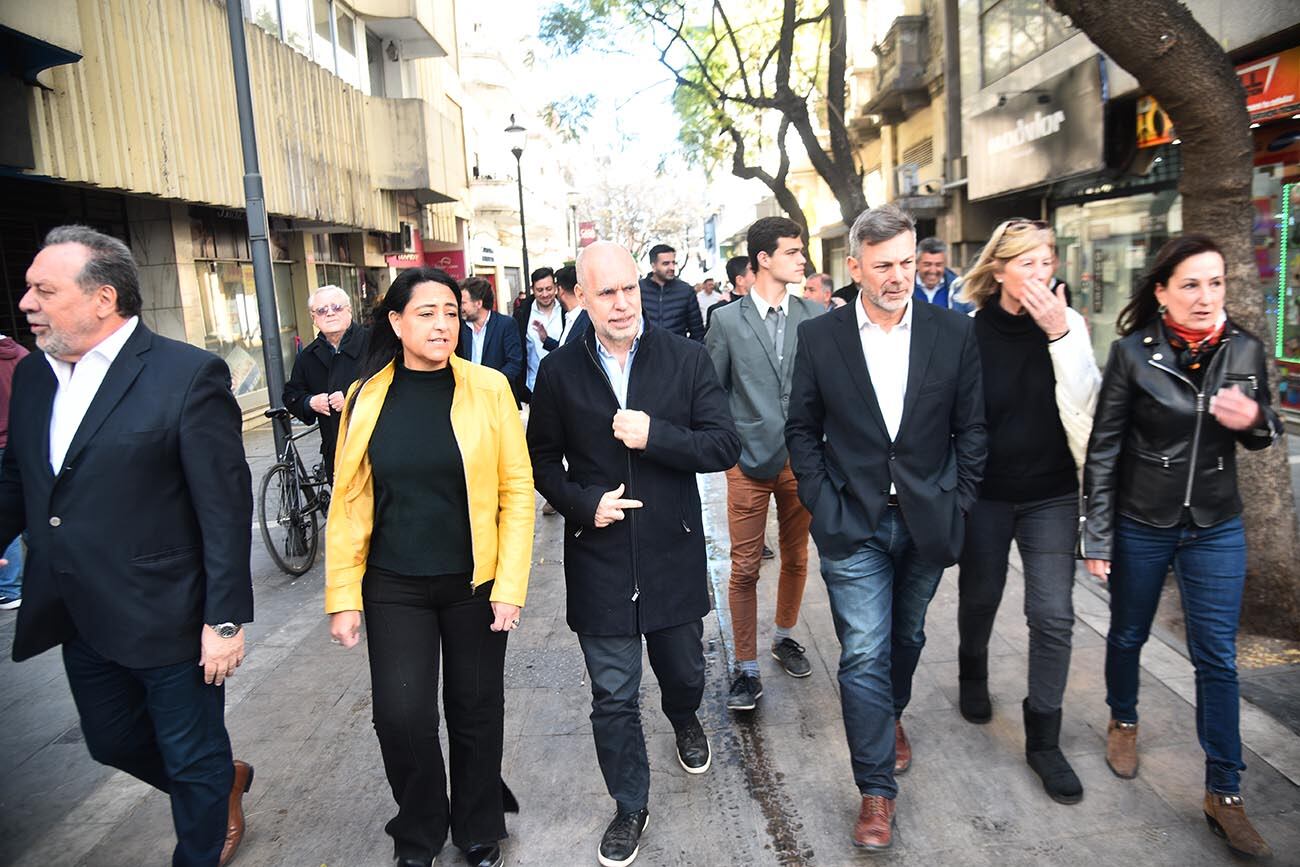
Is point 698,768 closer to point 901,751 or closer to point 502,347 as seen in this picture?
point 901,751

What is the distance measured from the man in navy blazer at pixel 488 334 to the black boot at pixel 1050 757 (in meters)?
4.83

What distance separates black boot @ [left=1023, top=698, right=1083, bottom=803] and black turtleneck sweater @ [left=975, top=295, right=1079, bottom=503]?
0.86 m

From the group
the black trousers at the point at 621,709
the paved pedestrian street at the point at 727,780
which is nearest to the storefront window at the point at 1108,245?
the paved pedestrian street at the point at 727,780

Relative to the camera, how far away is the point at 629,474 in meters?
3.13

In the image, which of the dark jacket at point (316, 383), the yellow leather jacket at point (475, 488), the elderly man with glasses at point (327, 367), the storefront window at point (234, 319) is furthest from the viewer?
the storefront window at point (234, 319)

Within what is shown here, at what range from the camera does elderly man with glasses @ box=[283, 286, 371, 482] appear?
5.63 meters

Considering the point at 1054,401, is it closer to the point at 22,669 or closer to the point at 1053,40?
the point at 22,669

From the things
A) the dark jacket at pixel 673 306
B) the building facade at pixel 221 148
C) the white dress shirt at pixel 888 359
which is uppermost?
the building facade at pixel 221 148

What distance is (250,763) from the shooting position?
4004 mm

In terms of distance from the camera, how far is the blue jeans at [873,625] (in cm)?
318

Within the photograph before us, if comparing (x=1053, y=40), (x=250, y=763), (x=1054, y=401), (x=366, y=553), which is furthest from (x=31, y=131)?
(x=1053, y=40)

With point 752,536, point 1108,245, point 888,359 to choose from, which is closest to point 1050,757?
point 752,536

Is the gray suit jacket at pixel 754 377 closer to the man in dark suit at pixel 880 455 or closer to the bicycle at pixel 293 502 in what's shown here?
the man in dark suit at pixel 880 455

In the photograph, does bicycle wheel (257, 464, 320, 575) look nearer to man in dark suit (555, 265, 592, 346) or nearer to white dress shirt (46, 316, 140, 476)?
man in dark suit (555, 265, 592, 346)
